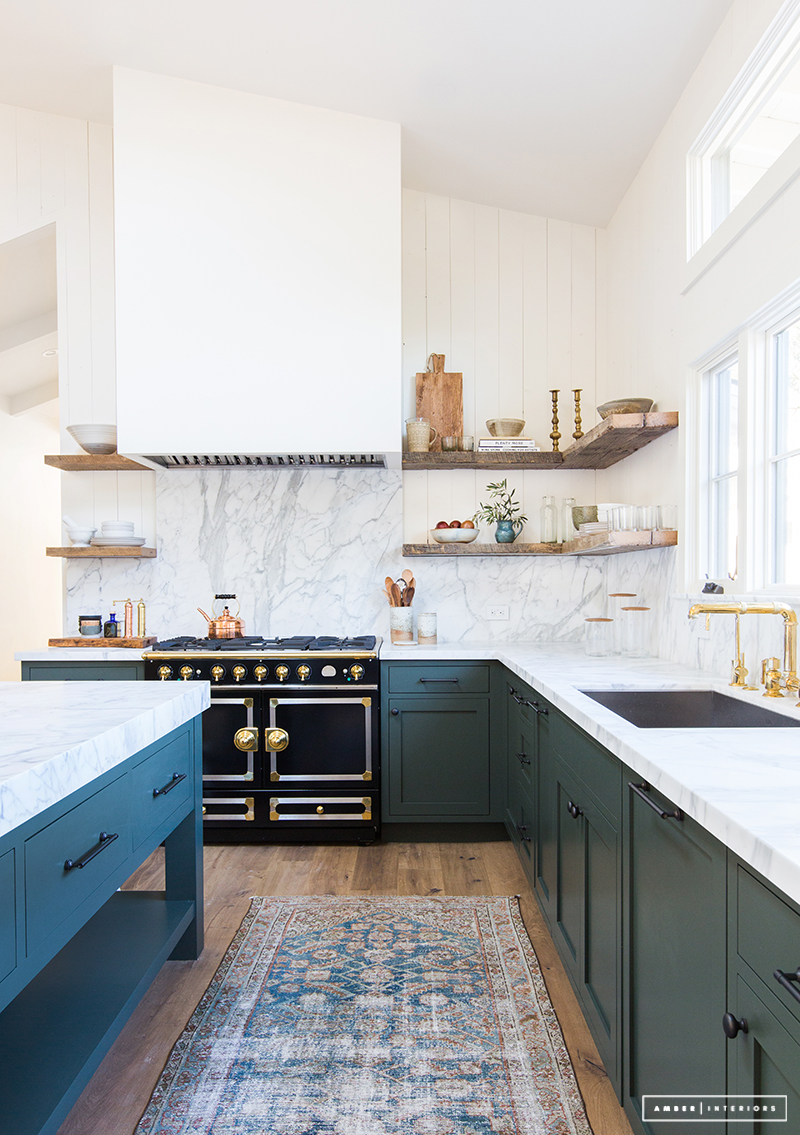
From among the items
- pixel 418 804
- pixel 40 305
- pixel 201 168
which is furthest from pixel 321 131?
pixel 418 804

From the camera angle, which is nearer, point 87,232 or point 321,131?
point 321,131

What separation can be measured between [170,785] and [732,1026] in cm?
154

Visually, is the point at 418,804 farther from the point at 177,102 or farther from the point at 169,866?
the point at 177,102

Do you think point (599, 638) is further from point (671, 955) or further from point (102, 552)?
point (102, 552)

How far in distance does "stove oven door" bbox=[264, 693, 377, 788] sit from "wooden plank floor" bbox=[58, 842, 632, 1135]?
0.34 m

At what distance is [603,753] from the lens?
167cm

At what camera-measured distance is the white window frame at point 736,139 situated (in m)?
1.98

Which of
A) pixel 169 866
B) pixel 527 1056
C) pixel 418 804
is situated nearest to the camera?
pixel 527 1056

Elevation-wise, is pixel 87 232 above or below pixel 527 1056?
above

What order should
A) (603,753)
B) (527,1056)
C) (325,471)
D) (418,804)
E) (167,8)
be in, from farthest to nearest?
(325,471) → (418,804) → (167,8) → (527,1056) → (603,753)

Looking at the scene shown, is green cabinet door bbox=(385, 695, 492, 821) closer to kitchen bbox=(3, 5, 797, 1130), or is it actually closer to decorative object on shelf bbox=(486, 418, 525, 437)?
kitchen bbox=(3, 5, 797, 1130)

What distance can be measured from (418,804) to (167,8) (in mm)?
3522

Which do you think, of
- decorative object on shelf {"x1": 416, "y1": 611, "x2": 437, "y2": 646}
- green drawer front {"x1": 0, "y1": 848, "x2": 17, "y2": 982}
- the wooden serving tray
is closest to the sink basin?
decorative object on shelf {"x1": 416, "y1": 611, "x2": 437, "y2": 646}

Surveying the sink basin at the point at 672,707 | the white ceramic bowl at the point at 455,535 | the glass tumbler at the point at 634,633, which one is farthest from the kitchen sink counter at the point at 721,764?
the white ceramic bowl at the point at 455,535
